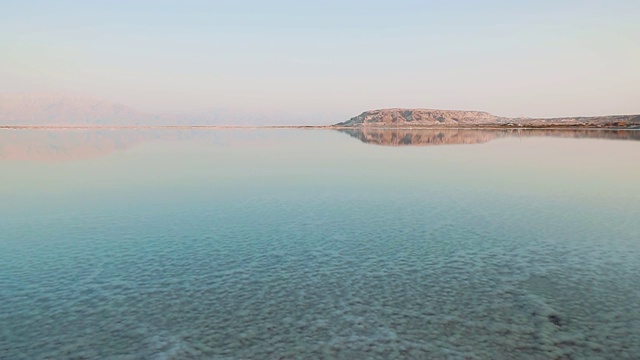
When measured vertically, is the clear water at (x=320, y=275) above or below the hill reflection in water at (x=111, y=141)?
below

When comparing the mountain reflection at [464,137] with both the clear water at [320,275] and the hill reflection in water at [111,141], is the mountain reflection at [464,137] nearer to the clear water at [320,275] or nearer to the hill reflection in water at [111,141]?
the hill reflection in water at [111,141]

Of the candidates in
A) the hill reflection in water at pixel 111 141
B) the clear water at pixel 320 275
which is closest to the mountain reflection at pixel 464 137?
the hill reflection in water at pixel 111 141

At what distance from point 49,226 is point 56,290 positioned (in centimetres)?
1036

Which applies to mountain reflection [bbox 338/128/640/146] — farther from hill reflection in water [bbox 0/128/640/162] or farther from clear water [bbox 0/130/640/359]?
clear water [bbox 0/130/640/359]

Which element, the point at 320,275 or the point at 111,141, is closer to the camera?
the point at 320,275

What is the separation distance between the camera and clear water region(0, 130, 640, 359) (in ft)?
35.7

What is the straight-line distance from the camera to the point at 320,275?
1538 cm

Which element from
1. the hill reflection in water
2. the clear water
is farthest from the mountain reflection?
the clear water

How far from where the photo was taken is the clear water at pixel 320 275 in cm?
1088

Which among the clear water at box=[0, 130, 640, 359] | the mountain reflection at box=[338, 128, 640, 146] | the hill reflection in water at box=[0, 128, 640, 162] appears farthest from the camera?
the mountain reflection at box=[338, 128, 640, 146]

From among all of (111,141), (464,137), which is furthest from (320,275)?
(464,137)

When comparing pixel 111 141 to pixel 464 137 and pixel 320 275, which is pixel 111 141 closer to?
pixel 464 137

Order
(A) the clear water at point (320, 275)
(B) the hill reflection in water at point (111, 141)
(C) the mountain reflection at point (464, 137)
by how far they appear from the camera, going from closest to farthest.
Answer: (A) the clear water at point (320, 275) < (B) the hill reflection in water at point (111, 141) < (C) the mountain reflection at point (464, 137)

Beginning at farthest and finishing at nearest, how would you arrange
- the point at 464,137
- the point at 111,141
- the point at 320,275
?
the point at 464,137
the point at 111,141
the point at 320,275
